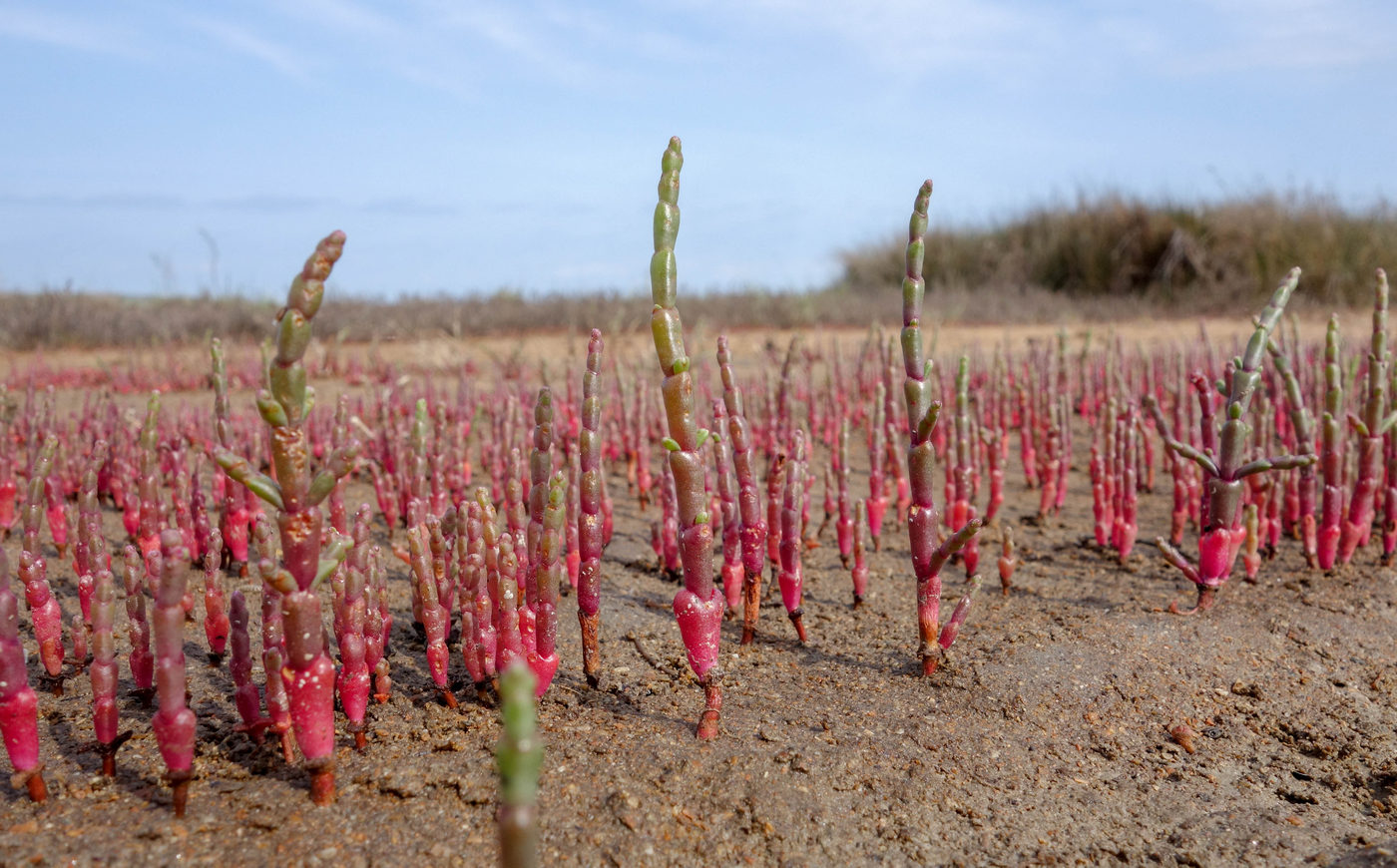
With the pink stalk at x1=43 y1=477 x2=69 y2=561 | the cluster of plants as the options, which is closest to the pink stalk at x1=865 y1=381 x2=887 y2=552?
the cluster of plants

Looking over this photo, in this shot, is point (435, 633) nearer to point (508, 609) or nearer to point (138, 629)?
point (508, 609)

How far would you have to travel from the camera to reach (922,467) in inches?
81.5

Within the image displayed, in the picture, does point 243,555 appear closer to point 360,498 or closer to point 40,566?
point 40,566

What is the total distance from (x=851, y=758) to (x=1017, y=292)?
15341 millimetres

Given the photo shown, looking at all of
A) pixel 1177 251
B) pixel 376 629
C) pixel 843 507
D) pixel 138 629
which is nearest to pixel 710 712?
pixel 376 629

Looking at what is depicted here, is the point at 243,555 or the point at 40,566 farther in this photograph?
the point at 243,555

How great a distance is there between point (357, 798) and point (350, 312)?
11.6m

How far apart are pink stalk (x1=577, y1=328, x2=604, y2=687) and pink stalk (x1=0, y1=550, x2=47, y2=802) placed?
0.96 metres

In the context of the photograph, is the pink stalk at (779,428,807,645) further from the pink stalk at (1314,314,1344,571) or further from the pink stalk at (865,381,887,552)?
the pink stalk at (1314,314,1344,571)

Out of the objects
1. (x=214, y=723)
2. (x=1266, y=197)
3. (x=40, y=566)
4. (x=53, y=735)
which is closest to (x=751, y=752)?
(x=214, y=723)

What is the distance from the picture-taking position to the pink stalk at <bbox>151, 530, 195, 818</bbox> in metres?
1.40

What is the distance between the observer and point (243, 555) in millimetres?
2871

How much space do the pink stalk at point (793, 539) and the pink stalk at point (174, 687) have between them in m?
1.36

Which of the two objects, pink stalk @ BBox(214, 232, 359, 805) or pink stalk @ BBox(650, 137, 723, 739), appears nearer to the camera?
pink stalk @ BBox(214, 232, 359, 805)
